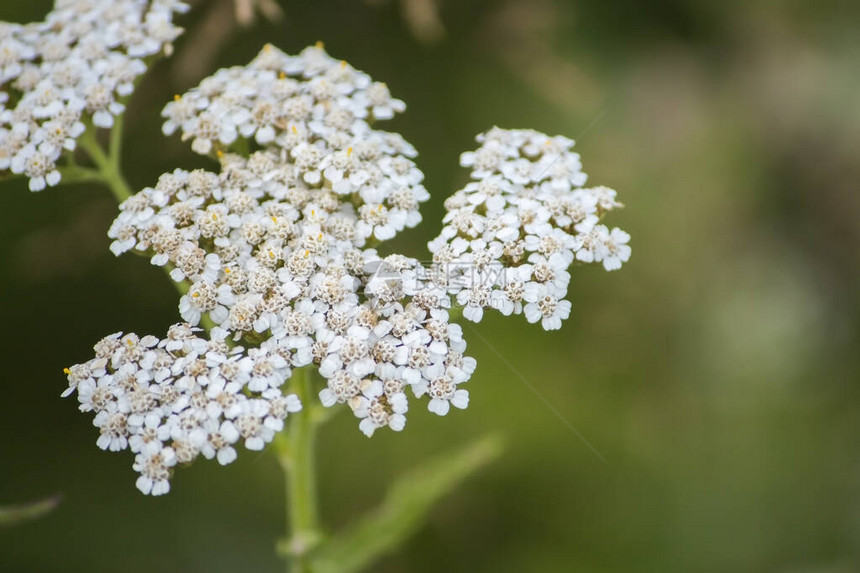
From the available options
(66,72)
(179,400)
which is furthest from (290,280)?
(66,72)

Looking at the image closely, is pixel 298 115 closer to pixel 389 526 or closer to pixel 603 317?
pixel 389 526

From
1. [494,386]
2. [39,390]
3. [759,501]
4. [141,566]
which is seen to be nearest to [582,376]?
[494,386]

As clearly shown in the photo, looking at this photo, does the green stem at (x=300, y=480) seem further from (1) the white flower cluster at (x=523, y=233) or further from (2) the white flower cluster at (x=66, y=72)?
(2) the white flower cluster at (x=66, y=72)

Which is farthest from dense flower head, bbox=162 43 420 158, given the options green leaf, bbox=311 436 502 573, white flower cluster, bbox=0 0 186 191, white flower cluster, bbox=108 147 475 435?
green leaf, bbox=311 436 502 573

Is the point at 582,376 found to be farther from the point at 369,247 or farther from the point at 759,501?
the point at 369,247

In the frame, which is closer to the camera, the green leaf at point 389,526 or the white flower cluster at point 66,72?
the white flower cluster at point 66,72

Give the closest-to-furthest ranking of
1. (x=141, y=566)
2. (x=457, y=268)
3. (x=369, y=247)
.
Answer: (x=457, y=268), (x=369, y=247), (x=141, y=566)

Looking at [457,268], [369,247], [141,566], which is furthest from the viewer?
[141,566]

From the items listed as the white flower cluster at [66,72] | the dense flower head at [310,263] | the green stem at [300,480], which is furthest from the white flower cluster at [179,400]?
the white flower cluster at [66,72]
